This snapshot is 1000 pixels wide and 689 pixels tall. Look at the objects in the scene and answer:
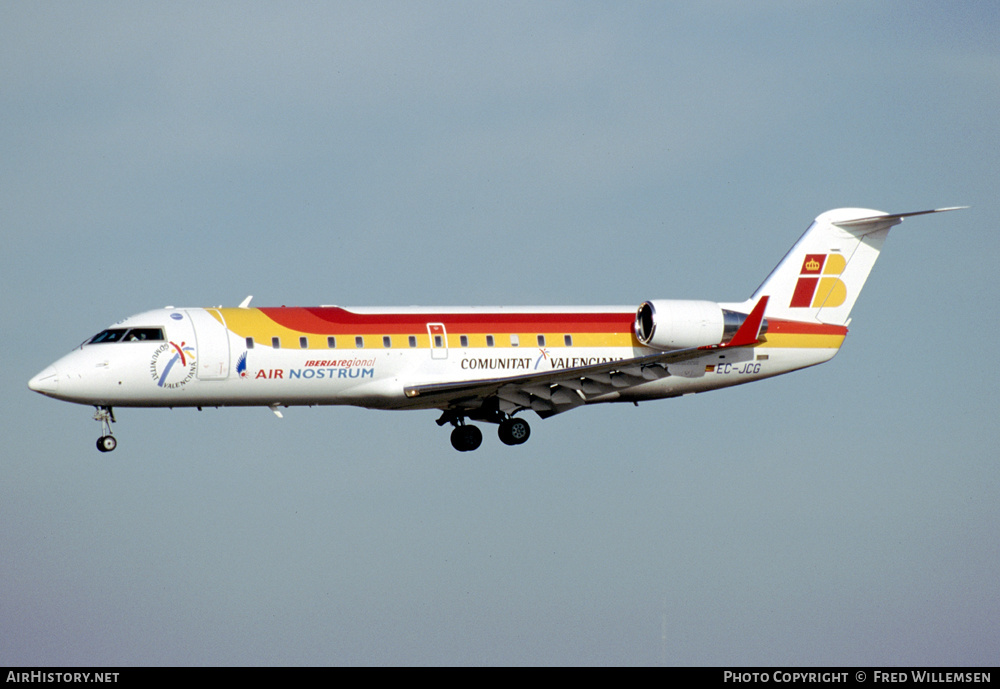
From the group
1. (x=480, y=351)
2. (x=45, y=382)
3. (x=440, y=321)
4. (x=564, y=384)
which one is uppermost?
(x=440, y=321)

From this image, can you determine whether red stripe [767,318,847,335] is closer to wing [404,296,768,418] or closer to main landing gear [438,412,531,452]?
wing [404,296,768,418]

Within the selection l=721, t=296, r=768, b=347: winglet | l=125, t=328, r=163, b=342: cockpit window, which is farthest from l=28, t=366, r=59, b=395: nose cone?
l=721, t=296, r=768, b=347: winglet

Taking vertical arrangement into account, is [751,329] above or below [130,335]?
below

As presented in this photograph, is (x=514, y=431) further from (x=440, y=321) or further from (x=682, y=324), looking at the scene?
(x=682, y=324)

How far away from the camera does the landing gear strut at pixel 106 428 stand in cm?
4353

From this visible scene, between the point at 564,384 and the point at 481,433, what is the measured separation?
11.7 ft

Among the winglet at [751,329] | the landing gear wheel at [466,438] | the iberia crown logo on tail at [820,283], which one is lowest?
the landing gear wheel at [466,438]

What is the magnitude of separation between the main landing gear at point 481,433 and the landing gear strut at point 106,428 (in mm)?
10540

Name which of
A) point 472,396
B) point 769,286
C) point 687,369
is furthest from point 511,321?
point 769,286

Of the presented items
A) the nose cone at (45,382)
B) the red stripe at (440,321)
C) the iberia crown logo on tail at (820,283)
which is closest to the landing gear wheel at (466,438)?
the red stripe at (440,321)

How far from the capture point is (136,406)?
43656mm

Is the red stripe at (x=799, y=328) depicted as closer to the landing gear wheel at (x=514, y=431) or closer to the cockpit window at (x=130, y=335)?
the landing gear wheel at (x=514, y=431)

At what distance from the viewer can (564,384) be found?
4603 cm

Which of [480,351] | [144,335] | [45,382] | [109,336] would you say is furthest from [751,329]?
[45,382]
